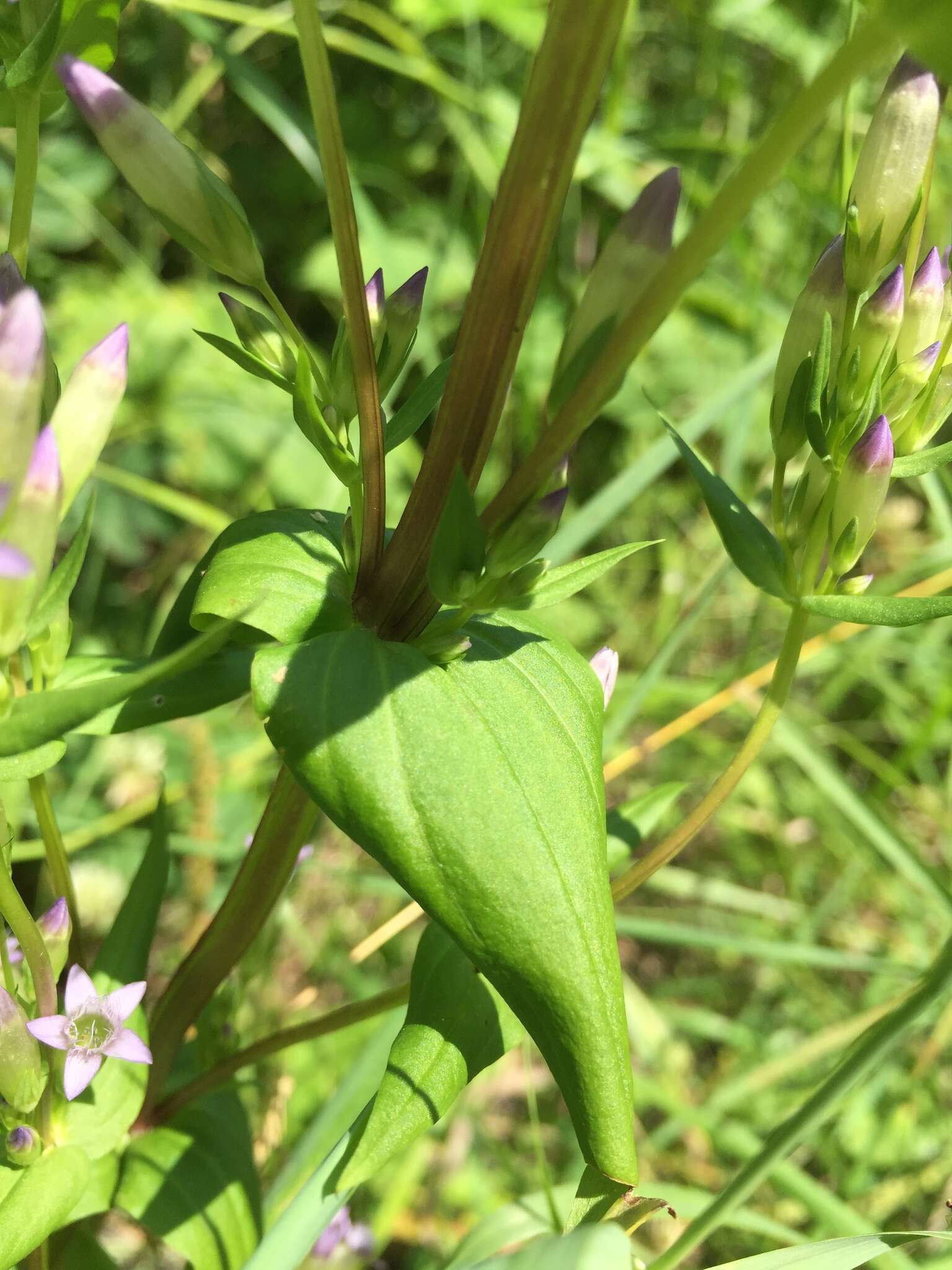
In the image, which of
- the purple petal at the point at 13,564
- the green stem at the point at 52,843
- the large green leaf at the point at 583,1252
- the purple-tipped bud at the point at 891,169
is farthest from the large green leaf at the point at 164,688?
the purple-tipped bud at the point at 891,169

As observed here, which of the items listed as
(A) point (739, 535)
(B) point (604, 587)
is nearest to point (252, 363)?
(A) point (739, 535)

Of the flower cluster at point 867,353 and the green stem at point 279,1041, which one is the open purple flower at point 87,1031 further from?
the flower cluster at point 867,353

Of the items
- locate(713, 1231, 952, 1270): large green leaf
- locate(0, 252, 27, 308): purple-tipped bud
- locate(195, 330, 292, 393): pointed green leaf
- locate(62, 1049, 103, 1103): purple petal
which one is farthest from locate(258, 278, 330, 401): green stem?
locate(713, 1231, 952, 1270): large green leaf

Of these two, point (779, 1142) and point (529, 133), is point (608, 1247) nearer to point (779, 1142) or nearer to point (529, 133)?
point (779, 1142)

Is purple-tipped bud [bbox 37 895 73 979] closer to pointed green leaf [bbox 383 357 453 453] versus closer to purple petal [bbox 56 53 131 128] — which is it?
pointed green leaf [bbox 383 357 453 453]

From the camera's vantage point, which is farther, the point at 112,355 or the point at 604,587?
the point at 604,587

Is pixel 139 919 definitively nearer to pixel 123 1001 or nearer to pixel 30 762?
pixel 123 1001

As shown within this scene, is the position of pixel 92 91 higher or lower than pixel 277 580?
higher
